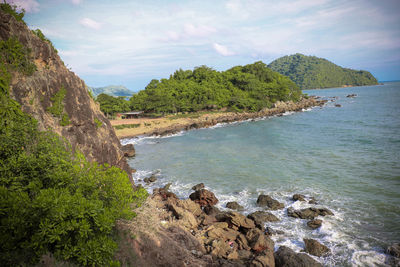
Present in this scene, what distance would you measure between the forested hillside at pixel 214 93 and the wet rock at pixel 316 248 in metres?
54.5

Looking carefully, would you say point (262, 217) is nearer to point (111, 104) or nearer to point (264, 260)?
point (264, 260)

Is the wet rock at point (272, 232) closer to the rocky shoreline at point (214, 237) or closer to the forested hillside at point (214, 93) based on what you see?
the rocky shoreline at point (214, 237)

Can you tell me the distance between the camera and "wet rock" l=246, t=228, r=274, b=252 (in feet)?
34.1

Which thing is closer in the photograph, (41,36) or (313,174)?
(41,36)

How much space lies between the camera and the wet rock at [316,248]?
34.3 feet

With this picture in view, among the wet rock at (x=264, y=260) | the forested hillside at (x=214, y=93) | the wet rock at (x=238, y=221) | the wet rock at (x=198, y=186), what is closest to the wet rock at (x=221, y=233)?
the wet rock at (x=238, y=221)

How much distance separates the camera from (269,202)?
49.0ft

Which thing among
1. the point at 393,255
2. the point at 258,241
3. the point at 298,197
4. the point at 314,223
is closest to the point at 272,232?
the point at 258,241

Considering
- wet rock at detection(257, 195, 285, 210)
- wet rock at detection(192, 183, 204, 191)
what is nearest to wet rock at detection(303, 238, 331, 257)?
wet rock at detection(257, 195, 285, 210)

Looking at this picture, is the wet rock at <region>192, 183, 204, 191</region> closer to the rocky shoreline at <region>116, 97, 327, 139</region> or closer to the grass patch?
the rocky shoreline at <region>116, 97, 327, 139</region>

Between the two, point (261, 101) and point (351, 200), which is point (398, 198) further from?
point (261, 101)

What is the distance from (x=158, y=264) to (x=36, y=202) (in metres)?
4.66

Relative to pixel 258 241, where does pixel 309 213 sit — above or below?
below

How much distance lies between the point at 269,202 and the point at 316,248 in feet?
14.9
